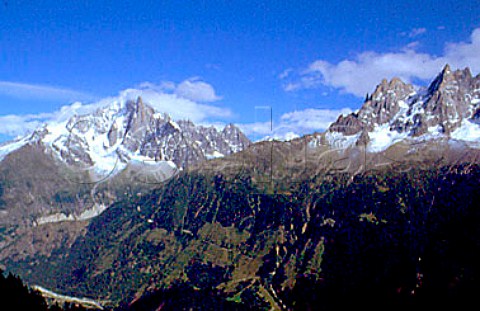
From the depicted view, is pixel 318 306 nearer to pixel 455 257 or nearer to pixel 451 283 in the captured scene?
pixel 455 257

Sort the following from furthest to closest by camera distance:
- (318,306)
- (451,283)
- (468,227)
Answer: (468,227)
(318,306)
(451,283)

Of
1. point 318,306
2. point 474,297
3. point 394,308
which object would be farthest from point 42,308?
point 318,306

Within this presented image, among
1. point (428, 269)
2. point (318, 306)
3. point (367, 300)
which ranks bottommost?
point (318, 306)

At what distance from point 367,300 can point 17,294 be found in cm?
8656

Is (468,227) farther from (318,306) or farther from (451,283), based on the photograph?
(451,283)

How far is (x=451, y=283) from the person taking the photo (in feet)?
304

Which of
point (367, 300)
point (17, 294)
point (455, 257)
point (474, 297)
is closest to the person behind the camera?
point (474, 297)

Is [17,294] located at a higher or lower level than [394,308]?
higher

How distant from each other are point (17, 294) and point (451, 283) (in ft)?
307

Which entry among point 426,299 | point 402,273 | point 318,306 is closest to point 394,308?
point 426,299

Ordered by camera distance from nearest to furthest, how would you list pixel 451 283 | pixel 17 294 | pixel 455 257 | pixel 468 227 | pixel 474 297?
pixel 474 297, pixel 17 294, pixel 451 283, pixel 455 257, pixel 468 227

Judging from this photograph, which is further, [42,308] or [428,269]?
[428,269]

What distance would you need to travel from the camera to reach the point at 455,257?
12150 cm

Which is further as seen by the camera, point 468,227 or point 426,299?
point 468,227
